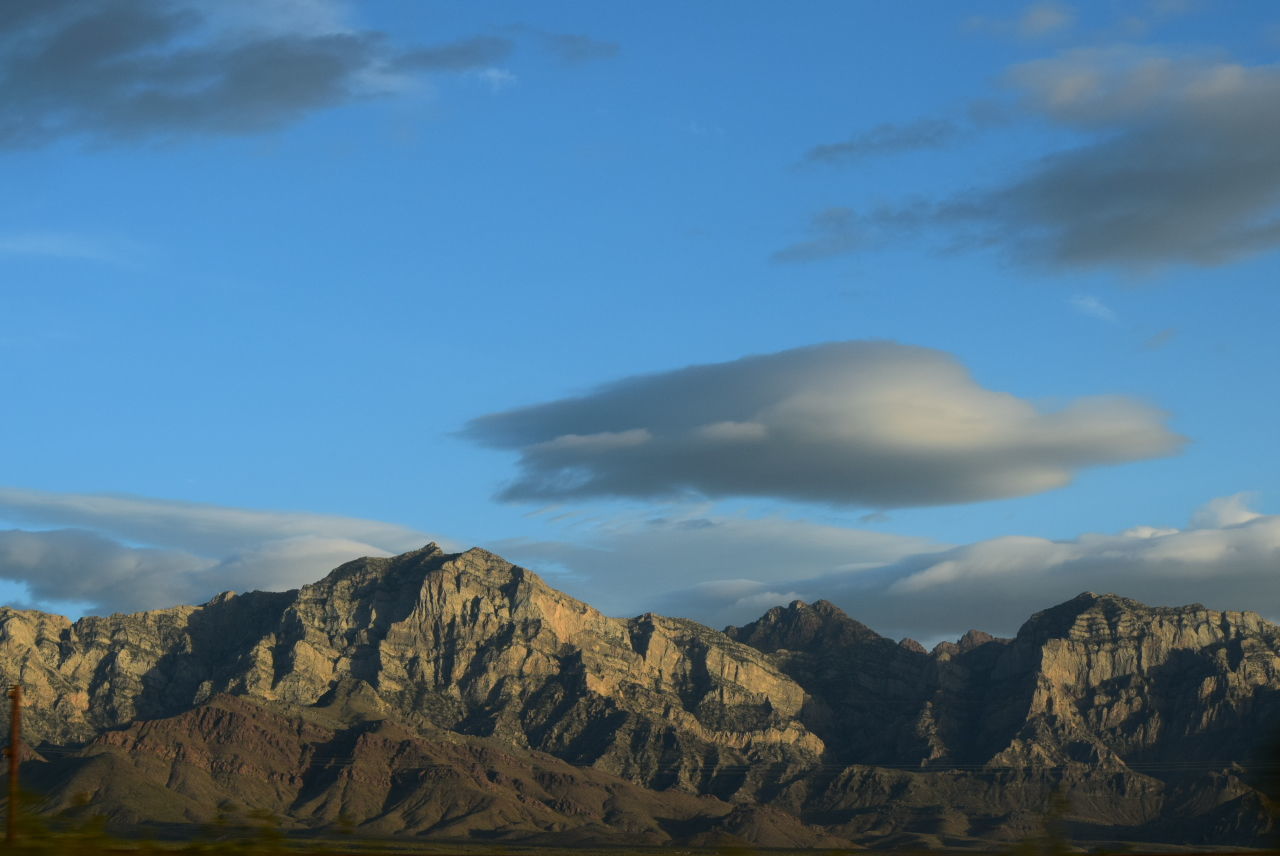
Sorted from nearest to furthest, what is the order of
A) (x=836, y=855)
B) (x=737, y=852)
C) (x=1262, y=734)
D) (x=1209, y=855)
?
(x=836, y=855), (x=737, y=852), (x=1262, y=734), (x=1209, y=855)

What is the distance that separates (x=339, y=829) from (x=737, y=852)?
9.07 metres

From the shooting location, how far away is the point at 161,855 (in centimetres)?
4062

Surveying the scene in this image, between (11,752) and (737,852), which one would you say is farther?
(11,752)

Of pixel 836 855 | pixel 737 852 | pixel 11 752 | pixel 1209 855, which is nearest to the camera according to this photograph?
pixel 836 855

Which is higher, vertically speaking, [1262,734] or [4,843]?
[1262,734]

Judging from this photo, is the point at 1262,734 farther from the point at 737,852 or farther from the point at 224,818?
the point at 224,818

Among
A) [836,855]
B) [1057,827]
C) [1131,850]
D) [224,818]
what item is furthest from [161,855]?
[1131,850]

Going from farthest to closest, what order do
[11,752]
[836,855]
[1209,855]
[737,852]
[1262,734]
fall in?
[1209,855], [11,752], [1262,734], [737,852], [836,855]

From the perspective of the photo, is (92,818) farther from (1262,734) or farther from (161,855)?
(1262,734)

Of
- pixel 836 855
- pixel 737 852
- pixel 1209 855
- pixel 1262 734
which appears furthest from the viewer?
pixel 1209 855

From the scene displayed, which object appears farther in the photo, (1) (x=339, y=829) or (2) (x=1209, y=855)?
(2) (x=1209, y=855)

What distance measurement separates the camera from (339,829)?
121 ft

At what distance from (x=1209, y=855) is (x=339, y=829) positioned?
1005 inches

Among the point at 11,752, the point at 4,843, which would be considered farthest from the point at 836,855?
the point at 11,752
